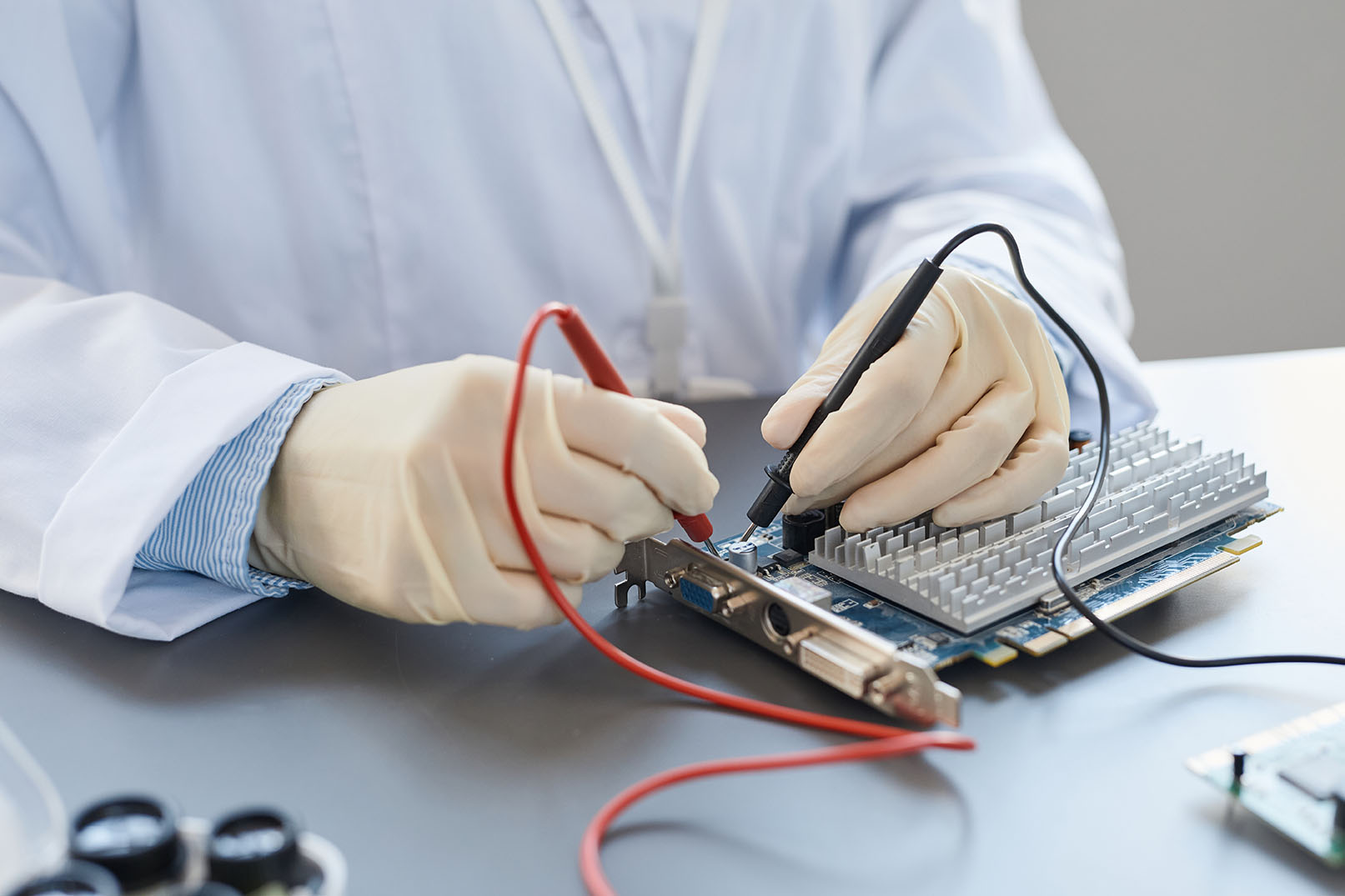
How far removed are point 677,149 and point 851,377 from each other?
21.0 inches

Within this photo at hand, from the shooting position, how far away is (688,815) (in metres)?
0.48

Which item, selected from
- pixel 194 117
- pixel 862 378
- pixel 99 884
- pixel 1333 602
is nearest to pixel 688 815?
pixel 99 884

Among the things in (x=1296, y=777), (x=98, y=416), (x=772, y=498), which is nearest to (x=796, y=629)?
(x=772, y=498)

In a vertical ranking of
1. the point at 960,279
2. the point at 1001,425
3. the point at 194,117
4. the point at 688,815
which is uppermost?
the point at 194,117

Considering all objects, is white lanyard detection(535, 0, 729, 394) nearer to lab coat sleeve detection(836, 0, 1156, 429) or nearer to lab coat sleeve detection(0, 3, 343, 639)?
lab coat sleeve detection(836, 0, 1156, 429)

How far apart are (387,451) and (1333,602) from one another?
64 centimetres

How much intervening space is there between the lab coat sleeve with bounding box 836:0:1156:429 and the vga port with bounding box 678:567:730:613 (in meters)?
0.59

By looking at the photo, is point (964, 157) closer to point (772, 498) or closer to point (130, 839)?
point (772, 498)

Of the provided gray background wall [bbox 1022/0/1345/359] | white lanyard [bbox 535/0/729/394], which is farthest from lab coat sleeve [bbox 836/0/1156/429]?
gray background wall [bbox 1022/0/1345/359]

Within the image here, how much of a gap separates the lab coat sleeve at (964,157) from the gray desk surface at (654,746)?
0.56 meters

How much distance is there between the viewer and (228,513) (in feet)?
2.24

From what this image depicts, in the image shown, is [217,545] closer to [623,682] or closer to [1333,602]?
[623,682]

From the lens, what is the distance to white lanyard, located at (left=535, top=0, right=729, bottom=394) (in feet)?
3.56

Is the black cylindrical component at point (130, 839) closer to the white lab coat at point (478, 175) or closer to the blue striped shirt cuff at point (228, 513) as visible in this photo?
the blue striped shirt cuff at point (228, 513)
